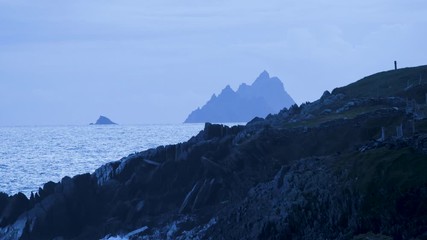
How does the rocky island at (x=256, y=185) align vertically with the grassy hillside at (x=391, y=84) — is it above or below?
below

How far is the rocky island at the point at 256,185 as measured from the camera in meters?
38.2

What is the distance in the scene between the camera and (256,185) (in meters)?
50.2

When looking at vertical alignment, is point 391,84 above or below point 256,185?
above

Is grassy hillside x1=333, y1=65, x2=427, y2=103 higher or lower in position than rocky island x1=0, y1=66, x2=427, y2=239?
higher

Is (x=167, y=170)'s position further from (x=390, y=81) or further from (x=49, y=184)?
(x=390, y=81)

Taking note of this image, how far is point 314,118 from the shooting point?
65.4 metres

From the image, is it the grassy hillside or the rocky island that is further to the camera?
the grassy hillside

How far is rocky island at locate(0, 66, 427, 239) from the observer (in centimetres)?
3822

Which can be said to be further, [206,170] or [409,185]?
[206,170]

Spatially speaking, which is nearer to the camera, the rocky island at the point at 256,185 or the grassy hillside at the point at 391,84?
the rocky island at the point at 256,185

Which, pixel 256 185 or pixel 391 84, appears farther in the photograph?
pixel 391 84

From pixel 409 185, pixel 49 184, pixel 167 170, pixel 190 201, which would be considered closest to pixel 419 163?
pixel 409 185

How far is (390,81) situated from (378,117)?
28.5 m

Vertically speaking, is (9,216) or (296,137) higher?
(296,137)
